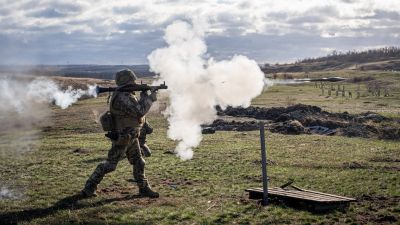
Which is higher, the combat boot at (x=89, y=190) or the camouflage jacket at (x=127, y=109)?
the camouflage jacket at (x=127, y=109)

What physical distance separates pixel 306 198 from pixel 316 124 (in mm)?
28356

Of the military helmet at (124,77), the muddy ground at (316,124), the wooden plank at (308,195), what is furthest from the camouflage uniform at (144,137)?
the muddy ground at (316,124)

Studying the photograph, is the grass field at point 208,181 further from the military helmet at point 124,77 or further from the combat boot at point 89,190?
the military helmet at point 124,77

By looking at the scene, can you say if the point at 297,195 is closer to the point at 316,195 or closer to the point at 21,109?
the point at 316,195

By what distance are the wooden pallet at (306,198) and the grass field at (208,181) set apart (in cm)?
33

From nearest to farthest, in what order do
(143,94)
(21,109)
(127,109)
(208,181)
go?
1. (127,109)
2. (143,94)
3. (208,181)
4. (21,109)

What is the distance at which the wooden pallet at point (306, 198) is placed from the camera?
14.3 meters

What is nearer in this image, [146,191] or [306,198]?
[306,198]

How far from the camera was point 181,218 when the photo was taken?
45.3 ft

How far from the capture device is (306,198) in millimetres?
14555

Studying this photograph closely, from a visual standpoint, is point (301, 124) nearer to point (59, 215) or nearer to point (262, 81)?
point (262, 81)

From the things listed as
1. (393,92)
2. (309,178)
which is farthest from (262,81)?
(393,92)

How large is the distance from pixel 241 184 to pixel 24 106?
16832 mm

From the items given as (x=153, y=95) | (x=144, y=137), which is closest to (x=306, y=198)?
(x=153, y=95)
